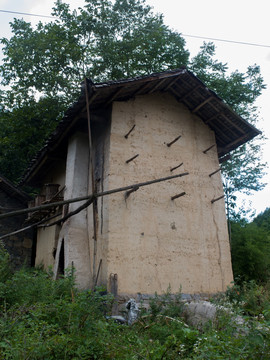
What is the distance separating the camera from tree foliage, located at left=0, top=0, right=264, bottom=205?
52.1ft

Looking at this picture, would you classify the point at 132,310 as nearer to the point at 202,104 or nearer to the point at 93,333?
the point at 93,333

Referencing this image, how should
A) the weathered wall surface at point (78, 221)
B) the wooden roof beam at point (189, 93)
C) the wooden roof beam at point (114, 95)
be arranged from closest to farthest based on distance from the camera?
the weathered wall surface at point (78, 221) → the wooden roof beam at point (114, 95) → the wooden roof beam at point (189, 93)

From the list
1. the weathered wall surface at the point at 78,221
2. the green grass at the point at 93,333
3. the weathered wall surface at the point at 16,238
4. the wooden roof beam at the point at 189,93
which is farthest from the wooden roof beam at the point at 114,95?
the weathered wall surface at the point at 16,238

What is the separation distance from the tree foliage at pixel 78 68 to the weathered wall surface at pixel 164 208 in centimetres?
619

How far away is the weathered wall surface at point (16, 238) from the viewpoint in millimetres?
12438

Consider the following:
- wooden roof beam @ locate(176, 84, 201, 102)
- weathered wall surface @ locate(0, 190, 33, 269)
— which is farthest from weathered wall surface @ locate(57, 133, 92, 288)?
weathered wall surface @ locate(0, 190, 33, 269)

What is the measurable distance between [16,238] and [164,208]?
6514mm

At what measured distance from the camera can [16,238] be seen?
12.8 m

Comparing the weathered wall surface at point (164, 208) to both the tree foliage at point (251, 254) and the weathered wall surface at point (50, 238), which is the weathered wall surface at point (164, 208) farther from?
the weathered wall surface at point (50, 238)

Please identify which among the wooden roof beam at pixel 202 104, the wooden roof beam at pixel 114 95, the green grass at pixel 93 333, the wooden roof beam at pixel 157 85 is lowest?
the green grass at pixel 93 333

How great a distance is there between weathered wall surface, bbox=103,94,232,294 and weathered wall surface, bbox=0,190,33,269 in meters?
5.83

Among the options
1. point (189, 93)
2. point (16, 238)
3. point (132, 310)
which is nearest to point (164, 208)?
point (132, 310)

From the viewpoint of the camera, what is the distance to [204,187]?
1023 centimetres

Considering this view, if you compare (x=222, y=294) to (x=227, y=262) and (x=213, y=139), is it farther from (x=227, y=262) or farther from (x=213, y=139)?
(x=213, y=139)
